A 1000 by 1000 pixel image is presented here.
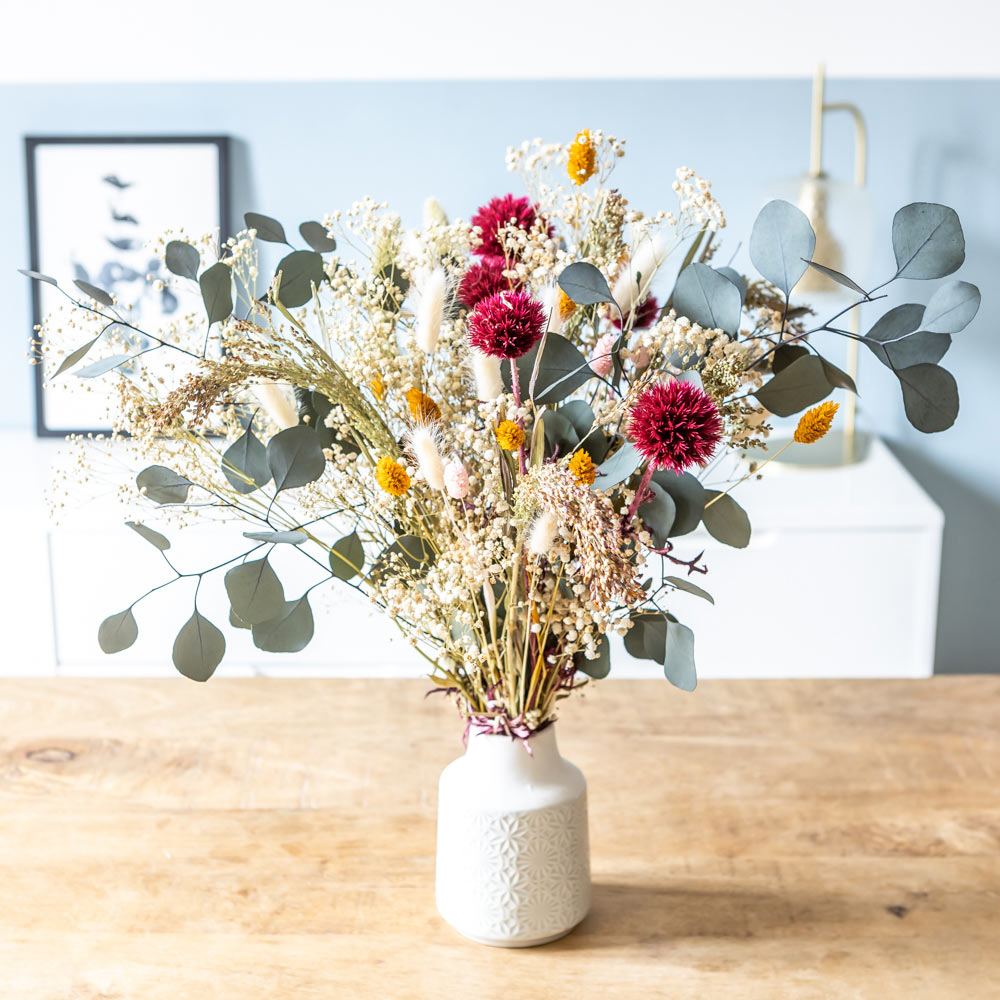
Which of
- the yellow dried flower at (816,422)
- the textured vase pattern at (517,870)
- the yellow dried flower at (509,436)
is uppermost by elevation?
the yellow dried flower at (816,422)

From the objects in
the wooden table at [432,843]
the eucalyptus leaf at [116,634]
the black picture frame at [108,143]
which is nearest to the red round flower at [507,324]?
the eucalyptus leaf at [116,634]

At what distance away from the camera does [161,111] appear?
2.38m

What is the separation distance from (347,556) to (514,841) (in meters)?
0.24

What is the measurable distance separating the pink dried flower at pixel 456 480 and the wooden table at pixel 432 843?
1.24 feet

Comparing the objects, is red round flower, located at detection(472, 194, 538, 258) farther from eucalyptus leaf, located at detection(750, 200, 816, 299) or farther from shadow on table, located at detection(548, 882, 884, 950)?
shadow on table, located at detection(548, 882, 884, 950)

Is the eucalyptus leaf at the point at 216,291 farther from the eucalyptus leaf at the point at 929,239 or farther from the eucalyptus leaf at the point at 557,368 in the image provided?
the eucalyptus leaf at the point at 929,239

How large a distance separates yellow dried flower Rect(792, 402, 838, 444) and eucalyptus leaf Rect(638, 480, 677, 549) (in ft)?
0.31

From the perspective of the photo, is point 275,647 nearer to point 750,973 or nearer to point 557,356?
point 557,356

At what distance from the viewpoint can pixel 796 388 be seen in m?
0.76

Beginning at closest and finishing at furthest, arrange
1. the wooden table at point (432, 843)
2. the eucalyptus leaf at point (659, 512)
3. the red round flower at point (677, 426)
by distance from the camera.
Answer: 1. the red round flower at point (677, 426)
2. the eucalyptus leaf at point (659, 512)
3. the wooden table at point (432, 843)

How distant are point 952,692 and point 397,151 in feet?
5.22

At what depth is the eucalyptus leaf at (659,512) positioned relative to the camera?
76cm

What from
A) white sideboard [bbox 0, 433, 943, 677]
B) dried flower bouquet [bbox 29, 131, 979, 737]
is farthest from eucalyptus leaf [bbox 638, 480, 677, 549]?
white sideboard [bbox 0, 433, 943, 677]

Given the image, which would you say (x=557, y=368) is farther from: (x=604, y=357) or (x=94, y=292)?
(x=94, y=292)
